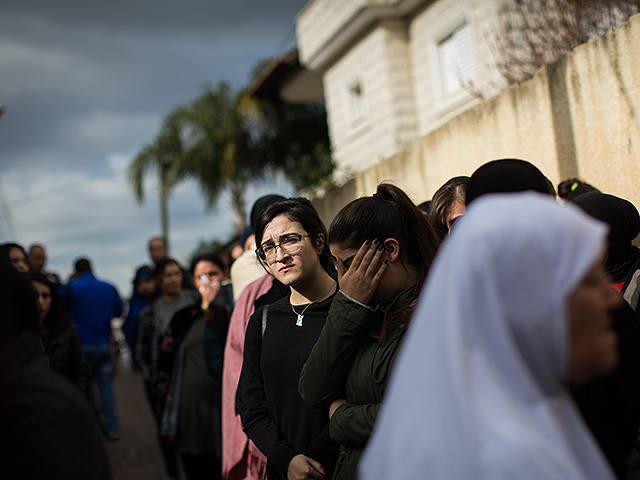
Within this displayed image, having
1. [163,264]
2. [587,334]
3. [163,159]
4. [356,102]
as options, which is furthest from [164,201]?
[587,334]

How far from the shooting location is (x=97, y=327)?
28.1 ft

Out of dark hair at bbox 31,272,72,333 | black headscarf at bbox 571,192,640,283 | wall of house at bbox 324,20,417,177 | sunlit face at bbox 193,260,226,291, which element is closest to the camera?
black headscarf at bbox 571,192,640,283

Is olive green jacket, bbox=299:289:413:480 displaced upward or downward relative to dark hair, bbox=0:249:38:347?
downward

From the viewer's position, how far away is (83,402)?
207 cm

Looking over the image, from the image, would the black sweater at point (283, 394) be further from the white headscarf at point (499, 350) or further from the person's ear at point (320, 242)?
the white headscarf at point (499, 350)

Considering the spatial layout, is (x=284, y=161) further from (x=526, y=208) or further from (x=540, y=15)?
(x=526, y=208)

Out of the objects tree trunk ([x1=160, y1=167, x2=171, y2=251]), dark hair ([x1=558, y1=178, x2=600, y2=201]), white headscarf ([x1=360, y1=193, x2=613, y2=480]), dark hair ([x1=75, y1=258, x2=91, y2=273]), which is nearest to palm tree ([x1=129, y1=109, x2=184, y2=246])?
tree trunk ([x1=160, y1=167, x2=171, y2=251])

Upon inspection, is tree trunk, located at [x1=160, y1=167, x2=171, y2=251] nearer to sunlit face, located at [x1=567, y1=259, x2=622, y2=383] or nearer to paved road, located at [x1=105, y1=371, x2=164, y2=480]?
paved road, located at [x1=105, y1=371, x2=164, y2=480]

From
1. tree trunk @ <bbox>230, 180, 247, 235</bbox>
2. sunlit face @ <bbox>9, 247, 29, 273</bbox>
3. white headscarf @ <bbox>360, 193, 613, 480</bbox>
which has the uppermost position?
tree trunk @ <bbox>230, 180, 247, 235</bbox>

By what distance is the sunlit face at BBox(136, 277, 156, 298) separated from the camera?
7.97m

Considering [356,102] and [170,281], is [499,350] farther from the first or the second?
[356,102]

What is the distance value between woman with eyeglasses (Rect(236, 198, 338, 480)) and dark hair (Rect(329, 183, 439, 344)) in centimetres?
59

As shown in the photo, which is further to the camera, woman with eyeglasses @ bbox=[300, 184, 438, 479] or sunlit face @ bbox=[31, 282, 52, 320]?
sunlit face @ bbox=[31, 282, 52, 320]

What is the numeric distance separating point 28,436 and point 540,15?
7.33m
